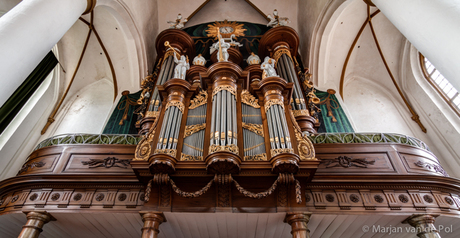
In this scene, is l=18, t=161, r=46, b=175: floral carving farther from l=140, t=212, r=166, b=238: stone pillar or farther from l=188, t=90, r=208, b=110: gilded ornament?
l=188, t=90, r=208, b=110: gilded ornament

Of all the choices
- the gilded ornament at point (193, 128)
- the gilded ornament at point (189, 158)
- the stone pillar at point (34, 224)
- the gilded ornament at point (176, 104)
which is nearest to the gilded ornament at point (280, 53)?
the gilded ornament at point (176, 104)

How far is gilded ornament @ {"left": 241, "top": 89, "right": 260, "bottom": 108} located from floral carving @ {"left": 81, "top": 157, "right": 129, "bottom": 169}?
2.47 metres

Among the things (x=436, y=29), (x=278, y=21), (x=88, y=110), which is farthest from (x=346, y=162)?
(x=88, y=110)

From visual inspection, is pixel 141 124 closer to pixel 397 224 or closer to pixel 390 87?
pixel 397 224

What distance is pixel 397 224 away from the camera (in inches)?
181

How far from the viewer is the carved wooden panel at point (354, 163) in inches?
191

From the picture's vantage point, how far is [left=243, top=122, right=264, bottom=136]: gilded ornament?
477 centimetres

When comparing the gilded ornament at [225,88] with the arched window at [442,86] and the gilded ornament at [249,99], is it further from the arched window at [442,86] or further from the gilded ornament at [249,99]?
the arched window at [442,86]

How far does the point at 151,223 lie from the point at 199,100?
8.08 ft

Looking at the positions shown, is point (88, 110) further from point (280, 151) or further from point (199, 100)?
point (280, 151)

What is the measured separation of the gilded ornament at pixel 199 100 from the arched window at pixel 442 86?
275 inches

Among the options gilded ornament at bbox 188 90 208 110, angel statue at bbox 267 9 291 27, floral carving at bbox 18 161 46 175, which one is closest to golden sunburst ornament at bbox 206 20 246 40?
angel statue at bbox 267 9 291 27

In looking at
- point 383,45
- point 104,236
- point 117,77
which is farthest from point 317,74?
point 104,236

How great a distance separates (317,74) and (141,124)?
19.4ft
